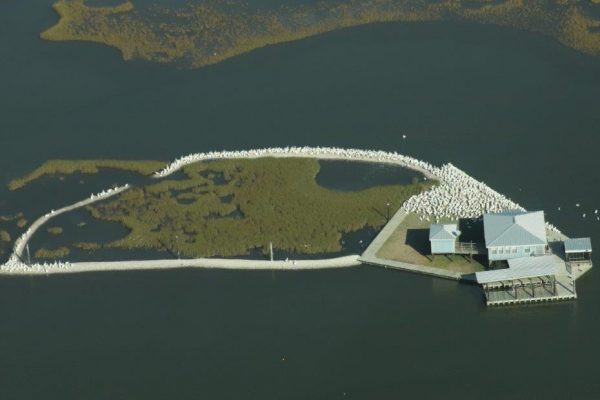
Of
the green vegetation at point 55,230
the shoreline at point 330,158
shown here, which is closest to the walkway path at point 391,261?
the shoreline at point 330,158

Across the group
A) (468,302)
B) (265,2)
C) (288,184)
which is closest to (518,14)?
(265,2)

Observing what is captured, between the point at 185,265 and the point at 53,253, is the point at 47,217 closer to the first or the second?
the point at 53,253

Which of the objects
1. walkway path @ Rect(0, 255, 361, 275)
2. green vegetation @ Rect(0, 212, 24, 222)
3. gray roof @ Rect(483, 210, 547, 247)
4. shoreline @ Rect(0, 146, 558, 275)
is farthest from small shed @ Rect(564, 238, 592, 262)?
green vegetation @ Rect(0, 212, 24, 222)

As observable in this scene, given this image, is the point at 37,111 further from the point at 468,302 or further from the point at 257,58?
the point at 468,302

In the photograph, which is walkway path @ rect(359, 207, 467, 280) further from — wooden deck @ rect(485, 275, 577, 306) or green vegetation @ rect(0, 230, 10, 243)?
green vegetation @ rect(0, 230, 10, 243)

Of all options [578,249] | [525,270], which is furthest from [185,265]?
[578,249]

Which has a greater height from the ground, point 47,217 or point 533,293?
point 47,217
